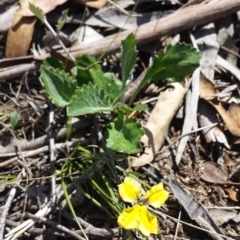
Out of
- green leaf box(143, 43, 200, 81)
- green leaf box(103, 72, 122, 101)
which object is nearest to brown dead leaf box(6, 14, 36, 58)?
green leaf box(103, 72, 122, 101)

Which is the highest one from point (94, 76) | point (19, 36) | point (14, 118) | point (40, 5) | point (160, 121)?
point (40, 5)

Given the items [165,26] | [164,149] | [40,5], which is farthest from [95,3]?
[164,149]

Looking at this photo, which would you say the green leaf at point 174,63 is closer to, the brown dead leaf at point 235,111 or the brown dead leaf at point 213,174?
the brown dead leaf at point 235,111

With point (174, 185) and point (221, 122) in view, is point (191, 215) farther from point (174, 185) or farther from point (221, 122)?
point (221, 122)

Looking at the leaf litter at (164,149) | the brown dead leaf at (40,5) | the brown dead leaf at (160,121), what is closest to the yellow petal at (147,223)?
the leaf litter at (164,149)

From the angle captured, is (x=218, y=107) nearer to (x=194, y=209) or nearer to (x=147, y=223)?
(x=194, y=209)

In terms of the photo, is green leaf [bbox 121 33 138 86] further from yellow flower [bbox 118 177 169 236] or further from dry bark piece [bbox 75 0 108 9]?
yellow flower [bbox 118 177 169 236]

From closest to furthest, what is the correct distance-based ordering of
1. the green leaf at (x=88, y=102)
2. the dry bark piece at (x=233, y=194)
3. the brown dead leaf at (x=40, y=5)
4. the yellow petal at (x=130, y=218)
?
the yellow petal at (x=130, y=218)
the green leaf at (x=88, y=102)
the dry bark piece at (x=233, y=194)
the brown dead leaf at (x=40, y=5)
